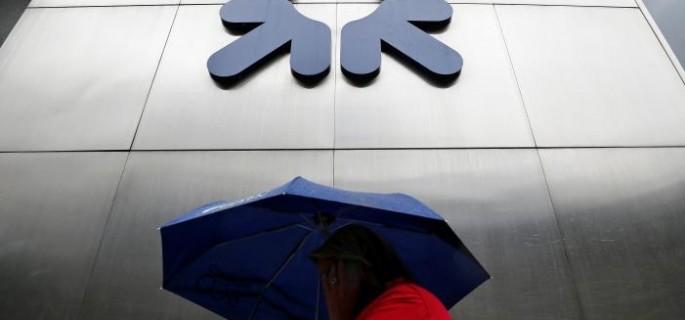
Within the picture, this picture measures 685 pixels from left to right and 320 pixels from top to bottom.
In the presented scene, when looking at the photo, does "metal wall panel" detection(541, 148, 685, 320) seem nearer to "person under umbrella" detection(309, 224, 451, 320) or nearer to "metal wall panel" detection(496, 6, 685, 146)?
"metal wall panel" detection(496, 6, 685, 146)

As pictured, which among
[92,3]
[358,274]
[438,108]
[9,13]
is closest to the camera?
[358,274]

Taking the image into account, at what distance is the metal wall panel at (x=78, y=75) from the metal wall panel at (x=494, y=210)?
88.3 inches

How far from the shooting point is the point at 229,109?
497 centimetres

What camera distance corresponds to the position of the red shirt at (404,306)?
1772mm

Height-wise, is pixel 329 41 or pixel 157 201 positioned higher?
pixel 329 41

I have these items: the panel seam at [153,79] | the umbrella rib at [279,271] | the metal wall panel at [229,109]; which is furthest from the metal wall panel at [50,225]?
the umbrella rib at [279,271]

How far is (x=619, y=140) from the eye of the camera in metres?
4.79

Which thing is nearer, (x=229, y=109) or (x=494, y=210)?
(x=494, y=210)

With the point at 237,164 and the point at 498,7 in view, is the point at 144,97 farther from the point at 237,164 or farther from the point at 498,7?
the point at 498,7

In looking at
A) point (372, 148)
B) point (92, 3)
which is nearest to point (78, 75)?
point (92, 3)

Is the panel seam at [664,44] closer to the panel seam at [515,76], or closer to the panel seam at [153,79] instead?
the panel seam at [515,76]

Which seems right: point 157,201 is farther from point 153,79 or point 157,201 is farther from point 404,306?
point 404,306

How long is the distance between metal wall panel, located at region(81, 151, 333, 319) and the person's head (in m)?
2.33

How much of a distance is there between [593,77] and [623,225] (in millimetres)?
1636
